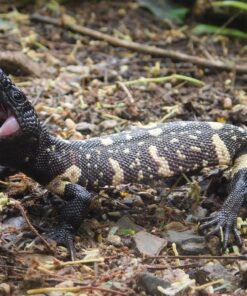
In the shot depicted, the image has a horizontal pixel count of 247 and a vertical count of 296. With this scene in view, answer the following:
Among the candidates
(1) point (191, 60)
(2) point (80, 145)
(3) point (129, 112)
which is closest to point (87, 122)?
(3) point (129, 112)

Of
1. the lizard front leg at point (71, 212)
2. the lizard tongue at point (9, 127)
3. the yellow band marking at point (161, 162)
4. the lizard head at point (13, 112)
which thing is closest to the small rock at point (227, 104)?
the yellow band marking at point (161, 162)

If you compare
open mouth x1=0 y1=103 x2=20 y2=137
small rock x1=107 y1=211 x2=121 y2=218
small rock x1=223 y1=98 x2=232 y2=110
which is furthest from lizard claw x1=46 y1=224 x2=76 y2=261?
small rock x1=223 y1=98 x2=232 y2=110

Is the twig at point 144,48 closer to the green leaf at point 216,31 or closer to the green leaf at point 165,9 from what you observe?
the green leaf at point 216,31

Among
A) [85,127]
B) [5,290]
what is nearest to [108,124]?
[85,127]

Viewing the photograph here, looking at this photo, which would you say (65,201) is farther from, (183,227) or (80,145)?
(183,227)

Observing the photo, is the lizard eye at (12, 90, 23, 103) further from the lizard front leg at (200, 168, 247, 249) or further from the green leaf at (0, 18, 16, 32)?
the green leaf at (0, 18, 16, 32)

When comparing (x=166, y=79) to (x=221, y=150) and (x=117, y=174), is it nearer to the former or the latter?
(x=221, y=150)
